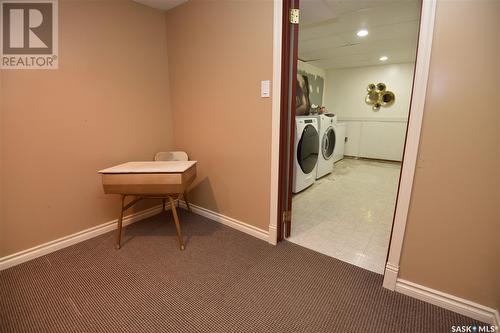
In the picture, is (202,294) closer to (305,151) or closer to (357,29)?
→ (305,151)

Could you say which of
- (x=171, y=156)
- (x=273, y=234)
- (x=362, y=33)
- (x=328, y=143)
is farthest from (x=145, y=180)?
(x=362, y=33)

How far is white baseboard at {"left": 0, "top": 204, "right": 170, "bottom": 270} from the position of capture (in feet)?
5.36

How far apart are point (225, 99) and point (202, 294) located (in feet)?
4.90

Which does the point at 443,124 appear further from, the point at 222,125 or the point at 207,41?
the point at 207,41

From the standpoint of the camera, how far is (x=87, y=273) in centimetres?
158

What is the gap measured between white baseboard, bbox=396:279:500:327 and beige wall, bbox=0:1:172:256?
2367 millimetres

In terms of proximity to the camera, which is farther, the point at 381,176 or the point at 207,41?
the point at 381,176

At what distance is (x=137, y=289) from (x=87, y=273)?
17.1 inches

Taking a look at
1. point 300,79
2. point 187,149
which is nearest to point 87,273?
point 187,149

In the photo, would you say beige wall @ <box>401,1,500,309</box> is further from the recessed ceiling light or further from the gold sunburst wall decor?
the gold sunburst wall decor

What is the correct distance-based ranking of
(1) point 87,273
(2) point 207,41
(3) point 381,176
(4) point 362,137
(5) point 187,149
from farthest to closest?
(4) point 362,137 → (3) point 381,176 → (5) point 187,149 → (2) point 207,41 → (1) point 87,273

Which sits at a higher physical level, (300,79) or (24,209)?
(300,79)

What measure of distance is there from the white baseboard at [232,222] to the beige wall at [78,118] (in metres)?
0.78

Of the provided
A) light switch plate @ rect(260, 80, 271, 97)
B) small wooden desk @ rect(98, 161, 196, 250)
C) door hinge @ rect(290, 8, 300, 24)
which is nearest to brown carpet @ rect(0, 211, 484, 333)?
small wooden desk @ rect(98, 161, 196, 250)
